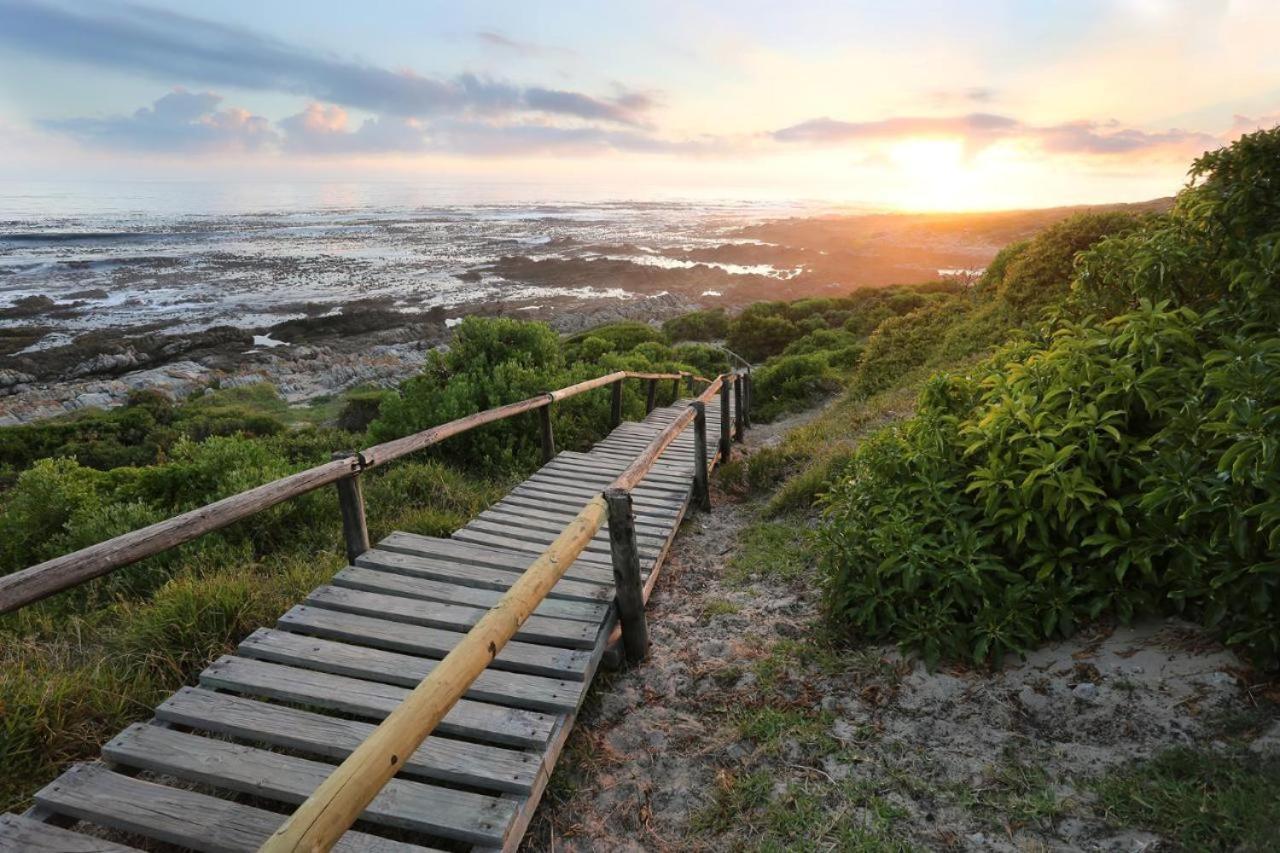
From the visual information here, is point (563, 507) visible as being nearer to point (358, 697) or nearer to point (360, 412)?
point (358, 697)

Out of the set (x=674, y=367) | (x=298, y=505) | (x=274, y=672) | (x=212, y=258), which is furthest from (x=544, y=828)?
(x=212, y=258)

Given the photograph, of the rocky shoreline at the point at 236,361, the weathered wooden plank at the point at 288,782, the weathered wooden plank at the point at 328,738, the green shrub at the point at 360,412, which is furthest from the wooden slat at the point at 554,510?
the rocky shoreline at the point at 236,361

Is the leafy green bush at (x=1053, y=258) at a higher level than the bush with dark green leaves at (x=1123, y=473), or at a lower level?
higher

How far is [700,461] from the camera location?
23.9 feet

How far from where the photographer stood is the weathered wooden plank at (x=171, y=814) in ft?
8.15

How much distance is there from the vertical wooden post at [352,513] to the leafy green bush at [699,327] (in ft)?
92.3

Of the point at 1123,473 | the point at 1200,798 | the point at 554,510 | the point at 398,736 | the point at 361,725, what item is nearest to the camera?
the point at 398,736

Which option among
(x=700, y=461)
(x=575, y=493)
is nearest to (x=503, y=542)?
(x=575, y=493)

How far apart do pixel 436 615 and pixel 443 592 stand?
13.0 inches

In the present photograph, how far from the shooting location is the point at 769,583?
5.10 metres

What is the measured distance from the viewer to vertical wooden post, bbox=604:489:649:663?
3.97m

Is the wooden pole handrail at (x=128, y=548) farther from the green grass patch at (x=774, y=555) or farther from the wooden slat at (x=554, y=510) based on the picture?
the green grass patch at (x=774, y=555)

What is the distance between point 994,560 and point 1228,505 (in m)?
1.01

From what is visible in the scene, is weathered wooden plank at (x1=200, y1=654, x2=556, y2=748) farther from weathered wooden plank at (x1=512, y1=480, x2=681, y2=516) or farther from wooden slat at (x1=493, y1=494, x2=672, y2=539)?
weathered wooden plank at (x1=512, y1=480, x2=681, y2=516)
